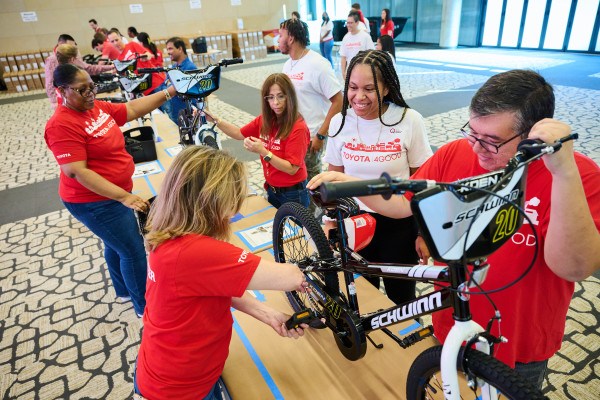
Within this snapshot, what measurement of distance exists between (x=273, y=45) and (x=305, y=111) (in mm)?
14107

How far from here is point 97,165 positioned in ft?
6.91

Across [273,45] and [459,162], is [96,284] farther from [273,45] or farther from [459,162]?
[273,45]

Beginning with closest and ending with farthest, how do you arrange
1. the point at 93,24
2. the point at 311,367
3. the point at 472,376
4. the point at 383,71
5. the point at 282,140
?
the point at 472,376 → the point at 311,367 → the point at 383,71 → the point at 282,140 → the point at 93,24

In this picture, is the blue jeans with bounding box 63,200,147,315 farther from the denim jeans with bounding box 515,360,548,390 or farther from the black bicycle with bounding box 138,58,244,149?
the denim jeans with bounding box 515,360,548,390

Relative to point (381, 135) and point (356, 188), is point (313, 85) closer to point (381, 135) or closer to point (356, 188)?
point (381, 135)

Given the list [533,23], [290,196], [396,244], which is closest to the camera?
[396,244]

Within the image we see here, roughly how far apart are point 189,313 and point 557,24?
14493mm

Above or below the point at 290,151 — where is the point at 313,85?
above

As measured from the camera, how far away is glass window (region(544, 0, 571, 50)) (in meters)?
11.1

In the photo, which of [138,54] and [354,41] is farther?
[354,41]

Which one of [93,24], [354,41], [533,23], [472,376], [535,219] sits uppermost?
[93,24]

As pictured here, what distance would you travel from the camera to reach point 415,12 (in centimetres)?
1509

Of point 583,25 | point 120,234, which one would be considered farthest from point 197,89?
point 583,25

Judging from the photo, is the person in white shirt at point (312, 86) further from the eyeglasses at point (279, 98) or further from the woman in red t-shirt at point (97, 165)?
the woman in red t-shirt at point (97, 165)
